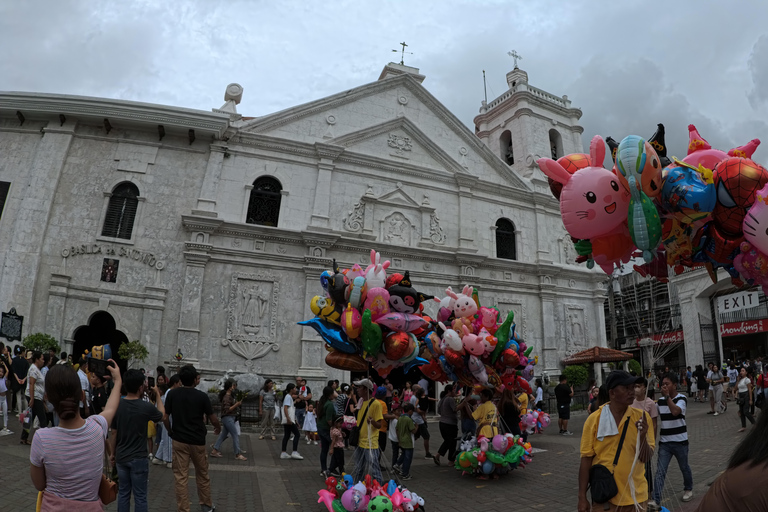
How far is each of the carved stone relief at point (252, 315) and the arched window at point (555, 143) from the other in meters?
17.2

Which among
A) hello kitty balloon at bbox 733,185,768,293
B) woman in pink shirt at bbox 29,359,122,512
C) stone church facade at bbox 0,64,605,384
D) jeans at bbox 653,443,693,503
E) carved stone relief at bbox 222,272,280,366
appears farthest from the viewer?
carved stone relief at bbox 222,272,280,366

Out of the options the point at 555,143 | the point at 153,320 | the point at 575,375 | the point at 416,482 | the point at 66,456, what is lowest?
the point at 416,482

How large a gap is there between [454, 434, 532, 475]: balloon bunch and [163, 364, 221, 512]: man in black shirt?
4.58m

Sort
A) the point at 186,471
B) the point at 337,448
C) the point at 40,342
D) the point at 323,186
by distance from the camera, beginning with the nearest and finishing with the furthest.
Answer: the point at 186,471
the point at 337,448
the point at 40,342
the point at 323,186

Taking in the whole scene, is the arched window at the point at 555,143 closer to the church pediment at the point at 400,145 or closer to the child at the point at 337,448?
the church pediment at the point at 400,145

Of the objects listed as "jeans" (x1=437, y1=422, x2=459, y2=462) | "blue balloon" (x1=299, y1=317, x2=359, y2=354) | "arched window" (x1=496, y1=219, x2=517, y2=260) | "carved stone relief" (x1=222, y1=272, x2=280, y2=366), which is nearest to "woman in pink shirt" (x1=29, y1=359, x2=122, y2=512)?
"blue balloon" (x1=299, y1=317, x2=359, y2=354)

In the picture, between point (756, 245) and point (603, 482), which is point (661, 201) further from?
point (603, 482)

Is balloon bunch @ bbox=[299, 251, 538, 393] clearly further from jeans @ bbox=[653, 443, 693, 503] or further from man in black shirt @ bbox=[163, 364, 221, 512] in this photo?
jeans @ bbox=[653, 443, 693, 503]

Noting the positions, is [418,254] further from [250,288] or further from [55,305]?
[55,305]

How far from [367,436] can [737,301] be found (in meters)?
29.4

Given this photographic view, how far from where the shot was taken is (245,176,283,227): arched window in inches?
720

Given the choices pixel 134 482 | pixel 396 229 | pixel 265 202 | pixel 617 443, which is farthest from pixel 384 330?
pixel 396 229

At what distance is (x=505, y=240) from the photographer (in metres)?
22.6

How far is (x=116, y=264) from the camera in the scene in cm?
1631
